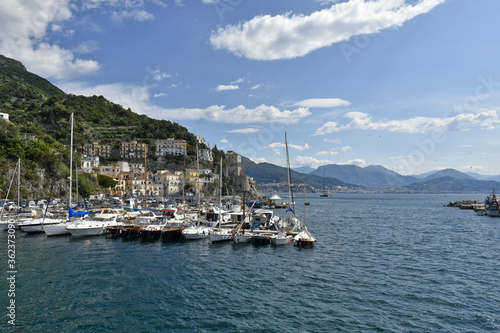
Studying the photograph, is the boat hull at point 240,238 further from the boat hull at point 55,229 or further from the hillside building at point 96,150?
the hillside building at point 96,150

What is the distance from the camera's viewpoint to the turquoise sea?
565 inches

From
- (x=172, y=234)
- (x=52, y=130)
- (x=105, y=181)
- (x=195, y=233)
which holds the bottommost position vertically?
(x=172, y=234)

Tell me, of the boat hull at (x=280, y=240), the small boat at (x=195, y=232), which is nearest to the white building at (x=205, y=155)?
the small boat at (x=195, y=232)

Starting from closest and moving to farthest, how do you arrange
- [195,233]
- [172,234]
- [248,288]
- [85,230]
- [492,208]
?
1. [248,288]
2. [195,233]
3. [85,230]
4. [172,234]
5. [492,208]

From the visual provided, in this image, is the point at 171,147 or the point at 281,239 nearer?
the point at 281,239

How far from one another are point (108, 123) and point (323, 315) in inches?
6539

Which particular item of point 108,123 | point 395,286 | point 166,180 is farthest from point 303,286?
point 108,123

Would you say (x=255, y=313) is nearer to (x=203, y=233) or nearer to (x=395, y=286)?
(x=395, y=286)

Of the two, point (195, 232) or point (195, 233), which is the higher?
point (195, 232)

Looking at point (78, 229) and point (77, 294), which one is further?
point (78, 229)

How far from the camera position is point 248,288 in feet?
63.9

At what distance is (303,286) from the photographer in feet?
65.4

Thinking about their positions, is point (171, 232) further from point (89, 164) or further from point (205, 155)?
point (205, 155)

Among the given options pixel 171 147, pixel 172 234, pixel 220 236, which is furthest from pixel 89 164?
pixel 220 236
